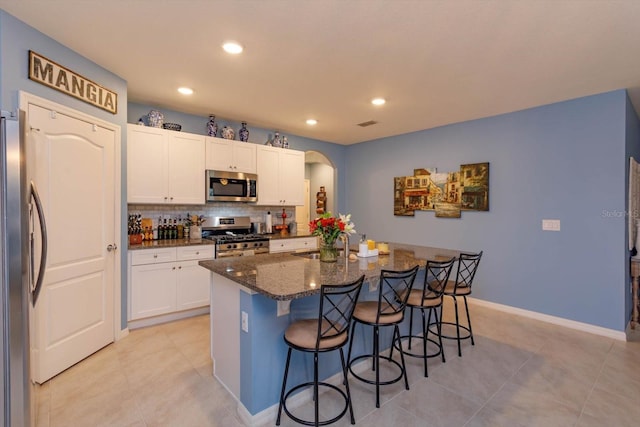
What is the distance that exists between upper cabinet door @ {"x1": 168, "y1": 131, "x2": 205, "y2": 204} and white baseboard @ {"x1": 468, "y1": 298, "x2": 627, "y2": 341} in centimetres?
412

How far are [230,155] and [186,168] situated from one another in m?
0.64

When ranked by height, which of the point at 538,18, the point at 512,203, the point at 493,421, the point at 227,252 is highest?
the point at 538,18

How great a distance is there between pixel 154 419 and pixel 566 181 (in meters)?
4.58

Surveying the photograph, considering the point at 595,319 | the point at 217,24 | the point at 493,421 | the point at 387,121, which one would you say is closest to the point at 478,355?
the point at 493,421

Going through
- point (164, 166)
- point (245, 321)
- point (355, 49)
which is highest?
point (355, 49)

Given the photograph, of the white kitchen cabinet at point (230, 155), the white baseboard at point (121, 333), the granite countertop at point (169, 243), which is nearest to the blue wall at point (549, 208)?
the white kitchen cabinet at point (230, 155)

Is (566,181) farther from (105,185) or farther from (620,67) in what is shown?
(105,185)

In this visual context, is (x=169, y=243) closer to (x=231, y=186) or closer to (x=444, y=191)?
(x=231, y=186)

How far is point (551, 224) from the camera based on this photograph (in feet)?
12.3

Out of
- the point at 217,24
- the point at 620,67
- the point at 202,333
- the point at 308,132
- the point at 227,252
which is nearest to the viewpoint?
the point at 217,24

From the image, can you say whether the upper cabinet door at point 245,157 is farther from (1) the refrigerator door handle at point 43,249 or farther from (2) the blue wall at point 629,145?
(2) the blue wall at point 629,145

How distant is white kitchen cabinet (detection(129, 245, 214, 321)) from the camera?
3363mm

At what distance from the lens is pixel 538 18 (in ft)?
6.85

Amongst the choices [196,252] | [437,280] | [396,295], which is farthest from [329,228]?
[196,252]
